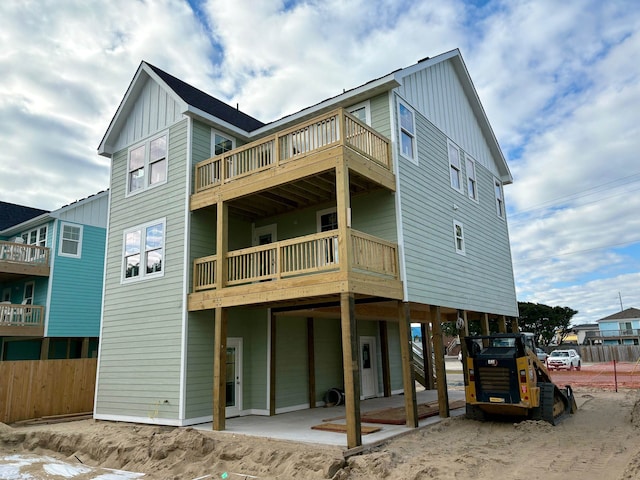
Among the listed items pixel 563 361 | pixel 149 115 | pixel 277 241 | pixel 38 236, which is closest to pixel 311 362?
pixel 277 241

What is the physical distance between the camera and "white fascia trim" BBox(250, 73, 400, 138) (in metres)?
13.2

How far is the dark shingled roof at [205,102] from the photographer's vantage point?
16.0 meters

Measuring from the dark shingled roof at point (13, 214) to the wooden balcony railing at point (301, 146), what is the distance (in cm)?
1905

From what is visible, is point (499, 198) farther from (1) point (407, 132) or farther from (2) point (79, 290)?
(2) point (79, 290)

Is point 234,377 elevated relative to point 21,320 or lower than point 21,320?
lower

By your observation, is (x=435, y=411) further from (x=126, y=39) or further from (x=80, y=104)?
(x=80, y=104)

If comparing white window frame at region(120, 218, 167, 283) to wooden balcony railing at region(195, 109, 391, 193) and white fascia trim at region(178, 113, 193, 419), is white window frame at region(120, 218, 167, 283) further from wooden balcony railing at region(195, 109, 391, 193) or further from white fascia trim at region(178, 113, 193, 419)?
wooden balcony railing at region(195, 109, 391, 193)

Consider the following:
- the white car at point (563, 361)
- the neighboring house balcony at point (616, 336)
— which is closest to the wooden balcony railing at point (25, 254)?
the white car at point (563, 361)

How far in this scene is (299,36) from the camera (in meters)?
13.5

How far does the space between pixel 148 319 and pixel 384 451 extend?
8.41 meters

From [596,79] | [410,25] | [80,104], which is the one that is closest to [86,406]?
[80,104]

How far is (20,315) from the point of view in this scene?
2191cm

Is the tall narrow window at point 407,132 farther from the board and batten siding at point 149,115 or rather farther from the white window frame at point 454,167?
the board and batten siding at point 149,115

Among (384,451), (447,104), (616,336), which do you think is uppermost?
(447,104)
